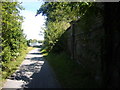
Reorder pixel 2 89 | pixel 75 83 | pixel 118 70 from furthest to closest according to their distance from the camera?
pixel 75 83 → pixel 2 89 → pixel 118 70

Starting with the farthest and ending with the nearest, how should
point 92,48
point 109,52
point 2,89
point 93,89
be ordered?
point 92,48 → point 2,89 → point 93,89 → point 109,52

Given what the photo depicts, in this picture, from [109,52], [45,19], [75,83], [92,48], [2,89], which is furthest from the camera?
[45,19]

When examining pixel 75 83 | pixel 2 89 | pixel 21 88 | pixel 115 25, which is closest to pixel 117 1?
pixel 115 25

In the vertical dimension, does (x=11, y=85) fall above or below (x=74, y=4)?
below

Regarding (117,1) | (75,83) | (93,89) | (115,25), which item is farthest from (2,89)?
(117,1)

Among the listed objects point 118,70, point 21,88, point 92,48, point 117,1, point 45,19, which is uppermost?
point 45,19

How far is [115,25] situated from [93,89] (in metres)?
2.29

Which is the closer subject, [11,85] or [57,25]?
[11,85]

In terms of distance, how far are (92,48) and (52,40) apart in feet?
48.0

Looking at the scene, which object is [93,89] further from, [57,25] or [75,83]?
[57,25]

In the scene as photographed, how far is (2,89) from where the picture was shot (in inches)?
235

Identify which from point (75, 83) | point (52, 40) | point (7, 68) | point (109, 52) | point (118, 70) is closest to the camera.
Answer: point (118, 70)

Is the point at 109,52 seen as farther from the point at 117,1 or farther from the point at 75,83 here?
the point at 75,83

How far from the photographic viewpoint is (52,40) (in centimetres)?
2144
